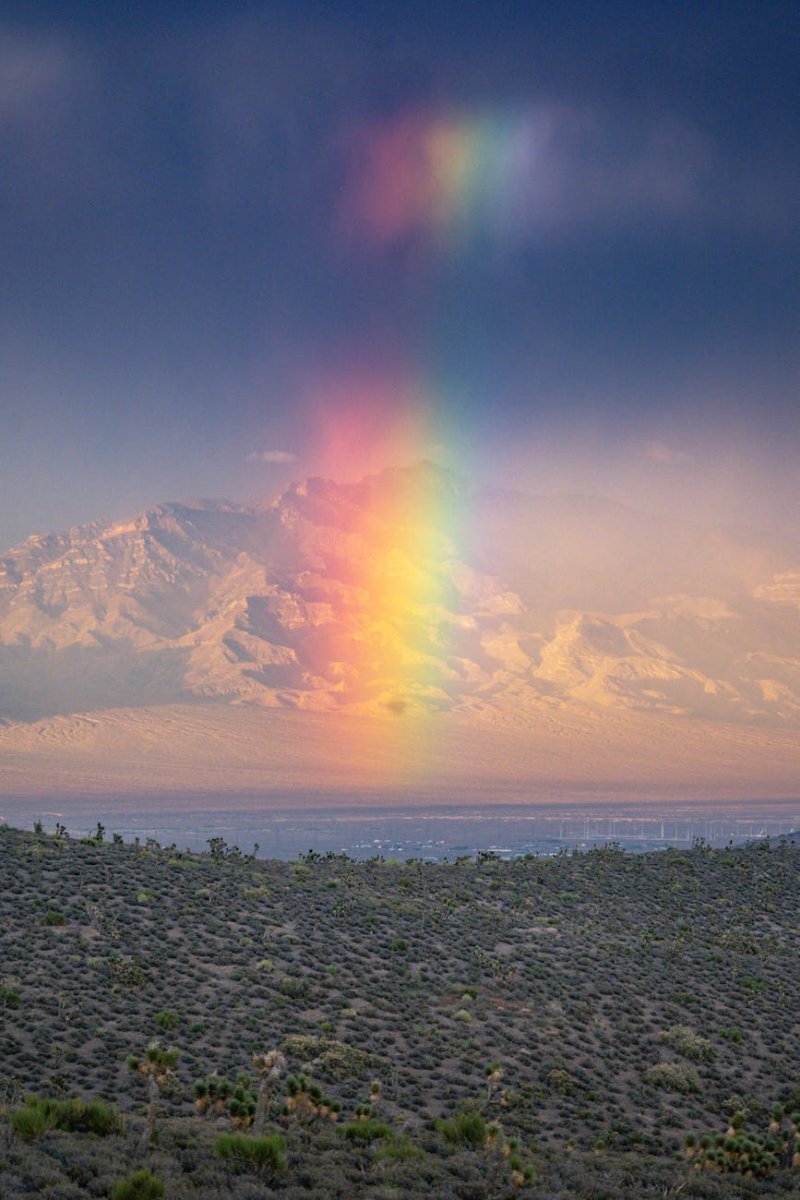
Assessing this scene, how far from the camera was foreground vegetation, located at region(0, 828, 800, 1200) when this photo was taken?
938 inches

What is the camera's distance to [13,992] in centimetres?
3659

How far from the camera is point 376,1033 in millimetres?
39969

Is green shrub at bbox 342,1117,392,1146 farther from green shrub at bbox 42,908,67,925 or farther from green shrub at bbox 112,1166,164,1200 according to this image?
green shrub at bbox 42,908,67,925

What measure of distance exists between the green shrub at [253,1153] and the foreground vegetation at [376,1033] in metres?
0.05

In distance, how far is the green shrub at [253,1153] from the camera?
2219 cm

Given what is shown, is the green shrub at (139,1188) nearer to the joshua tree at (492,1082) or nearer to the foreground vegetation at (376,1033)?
the foreground vegetation at (376,1033)

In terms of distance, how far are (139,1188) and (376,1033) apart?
2175cm

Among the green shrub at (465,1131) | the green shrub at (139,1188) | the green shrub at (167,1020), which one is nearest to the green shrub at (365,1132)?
the green shrub at (465,1131)

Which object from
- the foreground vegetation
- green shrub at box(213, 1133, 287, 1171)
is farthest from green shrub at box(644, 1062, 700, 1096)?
green shrub at box(213, 1133, 287, 1171)

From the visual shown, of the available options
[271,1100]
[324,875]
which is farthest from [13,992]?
[324,875]

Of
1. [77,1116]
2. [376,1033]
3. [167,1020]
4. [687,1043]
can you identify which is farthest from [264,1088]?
[687,1043]

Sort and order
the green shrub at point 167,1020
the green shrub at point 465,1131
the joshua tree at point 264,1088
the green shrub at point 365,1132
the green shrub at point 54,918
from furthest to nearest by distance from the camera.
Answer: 1. the green shrub at point 54,918
2. the green shrub at point 167,1020
3. the green shrub at point 465,1131
4. the green shrub at point 365,1132
5. the joshua tree at point 264,1088

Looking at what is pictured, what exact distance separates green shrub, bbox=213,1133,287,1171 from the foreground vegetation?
2.0 inches

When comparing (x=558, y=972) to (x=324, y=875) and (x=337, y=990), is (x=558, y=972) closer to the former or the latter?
(x=337, y=990)
